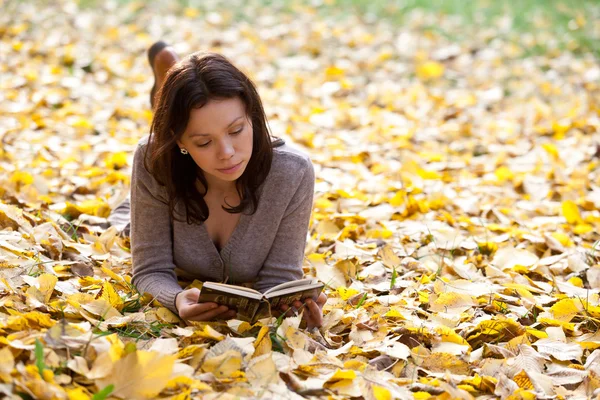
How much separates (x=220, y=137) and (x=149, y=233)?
51cm

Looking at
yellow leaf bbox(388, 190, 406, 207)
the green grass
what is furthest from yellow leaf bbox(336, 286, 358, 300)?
the green grass

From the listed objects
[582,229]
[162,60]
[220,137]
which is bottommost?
[582,229]

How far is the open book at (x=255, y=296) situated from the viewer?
209 centimetres

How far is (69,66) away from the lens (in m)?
5.84

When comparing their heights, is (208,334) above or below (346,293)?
above

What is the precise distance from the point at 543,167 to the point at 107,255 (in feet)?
8.72

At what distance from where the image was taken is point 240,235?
8.44ft

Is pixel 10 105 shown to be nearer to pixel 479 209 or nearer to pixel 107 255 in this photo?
pixel 107 255

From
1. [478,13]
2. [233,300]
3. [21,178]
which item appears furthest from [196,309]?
[478,13]

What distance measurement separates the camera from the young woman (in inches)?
87.7

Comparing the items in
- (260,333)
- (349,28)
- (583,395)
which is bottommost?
(583,395)

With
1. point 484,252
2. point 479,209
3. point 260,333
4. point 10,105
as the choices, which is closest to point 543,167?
point 479,209

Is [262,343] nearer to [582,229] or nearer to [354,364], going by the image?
[354,364]

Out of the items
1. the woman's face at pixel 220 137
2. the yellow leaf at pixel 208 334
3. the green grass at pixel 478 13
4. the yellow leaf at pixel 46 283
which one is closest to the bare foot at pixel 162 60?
the woman's face at pixel 220 137
